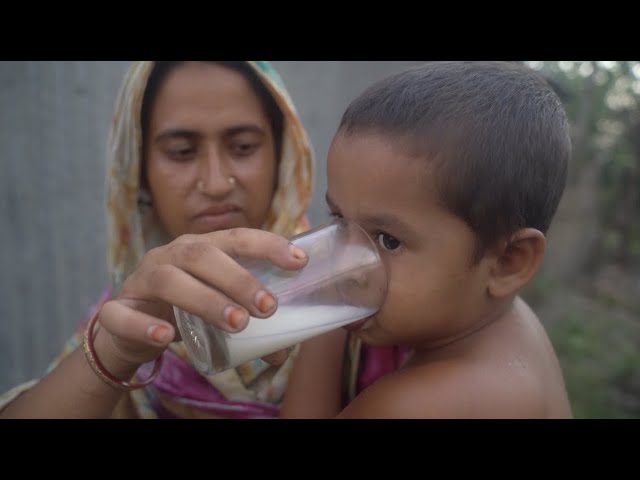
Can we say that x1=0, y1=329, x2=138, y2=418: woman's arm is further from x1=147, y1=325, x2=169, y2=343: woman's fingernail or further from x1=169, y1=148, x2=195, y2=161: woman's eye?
x1=169, y1=148, x2=195, y2=161: woman's eye

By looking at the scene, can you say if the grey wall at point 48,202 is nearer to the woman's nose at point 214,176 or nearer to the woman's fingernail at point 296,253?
the woman's nose at point 214,176

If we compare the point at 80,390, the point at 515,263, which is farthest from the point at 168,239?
the point at 515,263

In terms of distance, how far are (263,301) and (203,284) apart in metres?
0.12

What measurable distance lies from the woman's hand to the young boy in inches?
9.7

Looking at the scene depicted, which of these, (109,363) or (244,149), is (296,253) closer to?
(109,363)

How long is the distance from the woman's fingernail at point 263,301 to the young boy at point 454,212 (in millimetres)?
294

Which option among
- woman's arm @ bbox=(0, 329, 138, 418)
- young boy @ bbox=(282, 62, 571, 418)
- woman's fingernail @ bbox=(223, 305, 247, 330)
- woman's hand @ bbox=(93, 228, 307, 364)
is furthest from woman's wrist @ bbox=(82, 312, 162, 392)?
young boy @ bbox=(282, 62, 571, 418)

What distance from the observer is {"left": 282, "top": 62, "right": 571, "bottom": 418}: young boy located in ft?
3.59

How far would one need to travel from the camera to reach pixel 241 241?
995 mm

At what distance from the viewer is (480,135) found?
1101 mm

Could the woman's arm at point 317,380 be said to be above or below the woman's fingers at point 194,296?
below

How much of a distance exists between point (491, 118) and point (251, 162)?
0.81m

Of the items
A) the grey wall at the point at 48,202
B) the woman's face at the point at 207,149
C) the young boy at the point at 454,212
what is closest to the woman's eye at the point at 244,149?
the woman's face at the point at 207,149

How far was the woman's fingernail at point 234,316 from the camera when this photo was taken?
0.91 metres
